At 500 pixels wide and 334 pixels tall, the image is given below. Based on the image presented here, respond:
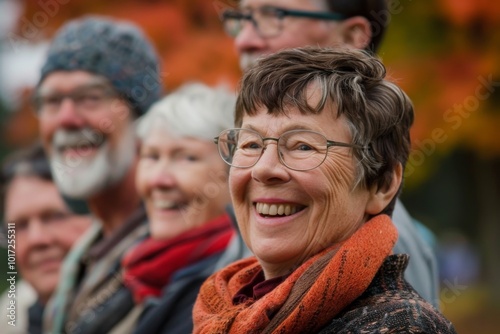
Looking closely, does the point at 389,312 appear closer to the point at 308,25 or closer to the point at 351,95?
the point at 351,95

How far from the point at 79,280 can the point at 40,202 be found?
0.69 meters

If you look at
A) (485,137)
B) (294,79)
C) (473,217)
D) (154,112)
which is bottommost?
(473,217)

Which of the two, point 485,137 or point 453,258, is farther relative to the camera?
point 453,258

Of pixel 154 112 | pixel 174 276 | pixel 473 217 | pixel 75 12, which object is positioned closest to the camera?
pixel 174 276

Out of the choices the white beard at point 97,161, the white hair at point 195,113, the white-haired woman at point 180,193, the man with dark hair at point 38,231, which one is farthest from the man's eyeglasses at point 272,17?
the man with dark hair at point 38,231

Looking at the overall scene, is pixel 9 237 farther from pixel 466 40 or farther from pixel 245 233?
pixel 466 40

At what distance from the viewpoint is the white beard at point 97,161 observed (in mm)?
5285

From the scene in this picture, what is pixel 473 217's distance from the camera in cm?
1317

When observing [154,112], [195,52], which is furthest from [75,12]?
[154,112]

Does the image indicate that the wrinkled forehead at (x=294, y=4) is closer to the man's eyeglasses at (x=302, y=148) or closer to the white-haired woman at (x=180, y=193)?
the white-haired woman at (x=180, y=193)

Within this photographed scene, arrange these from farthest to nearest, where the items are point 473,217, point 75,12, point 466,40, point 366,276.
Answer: point 473,217, point 75,12, point 466,40, point 366,276

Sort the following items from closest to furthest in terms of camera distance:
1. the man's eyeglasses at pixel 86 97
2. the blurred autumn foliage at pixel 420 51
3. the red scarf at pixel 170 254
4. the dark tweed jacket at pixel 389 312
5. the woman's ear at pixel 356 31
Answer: the dark tweed jacket at pixel 389 312 → the woman's ear at pixel 356 31 → the red scarf at pixel 170 254 → the man's eyeglasses at pixel 86 97 → the blurred autumn foliage at pixel 420 51

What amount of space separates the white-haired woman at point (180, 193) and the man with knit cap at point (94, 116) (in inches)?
28.1

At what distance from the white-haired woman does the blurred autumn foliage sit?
2.75 metres
